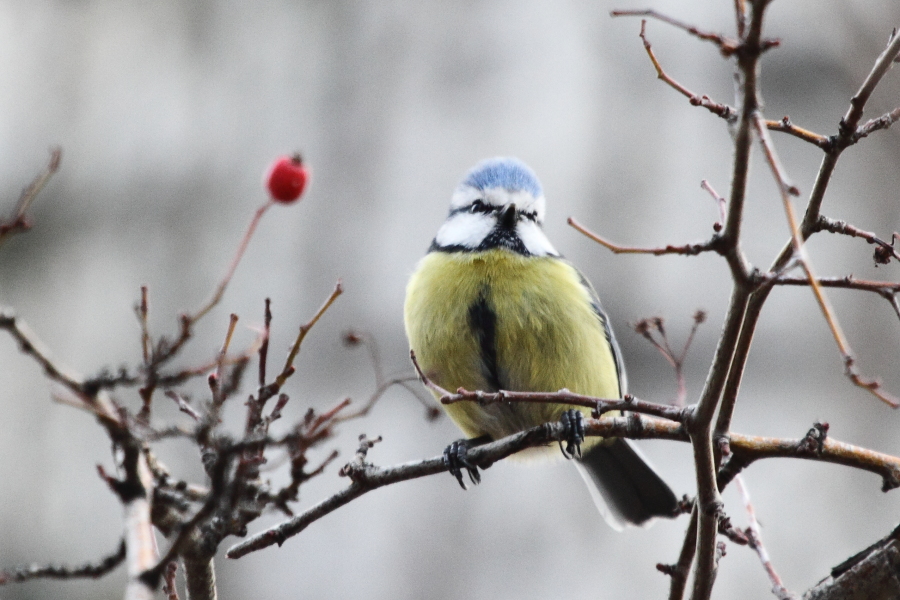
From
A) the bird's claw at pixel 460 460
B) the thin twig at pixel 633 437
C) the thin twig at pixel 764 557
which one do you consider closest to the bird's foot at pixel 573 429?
the thin twig at pixel 633 437

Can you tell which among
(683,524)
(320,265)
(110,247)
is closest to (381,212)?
(320,265)

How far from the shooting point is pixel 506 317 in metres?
3.06

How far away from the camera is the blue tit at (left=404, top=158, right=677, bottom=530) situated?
10.0ft

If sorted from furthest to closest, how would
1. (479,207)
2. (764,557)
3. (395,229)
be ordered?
(395,229)
(479,207)
(764,557)

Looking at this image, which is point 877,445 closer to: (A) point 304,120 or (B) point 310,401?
(B) point 310,401

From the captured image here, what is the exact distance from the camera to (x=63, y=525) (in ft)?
21.9

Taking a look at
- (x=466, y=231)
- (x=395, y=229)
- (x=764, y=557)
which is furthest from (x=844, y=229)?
(x=395, y=229)

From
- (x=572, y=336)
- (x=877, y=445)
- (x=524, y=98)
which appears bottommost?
(x=572, y=336)

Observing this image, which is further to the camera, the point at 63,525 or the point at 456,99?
the point at 456,99

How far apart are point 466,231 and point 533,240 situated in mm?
255

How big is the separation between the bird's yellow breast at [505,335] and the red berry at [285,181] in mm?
1255

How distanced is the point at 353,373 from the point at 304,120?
216 centimetres

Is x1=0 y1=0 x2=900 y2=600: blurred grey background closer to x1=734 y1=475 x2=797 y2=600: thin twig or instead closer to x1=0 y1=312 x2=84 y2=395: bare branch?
x1=734 y1=475 x2=797 y2=600: thin twig

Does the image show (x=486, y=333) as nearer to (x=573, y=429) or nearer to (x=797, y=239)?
(x=573, y=429)
